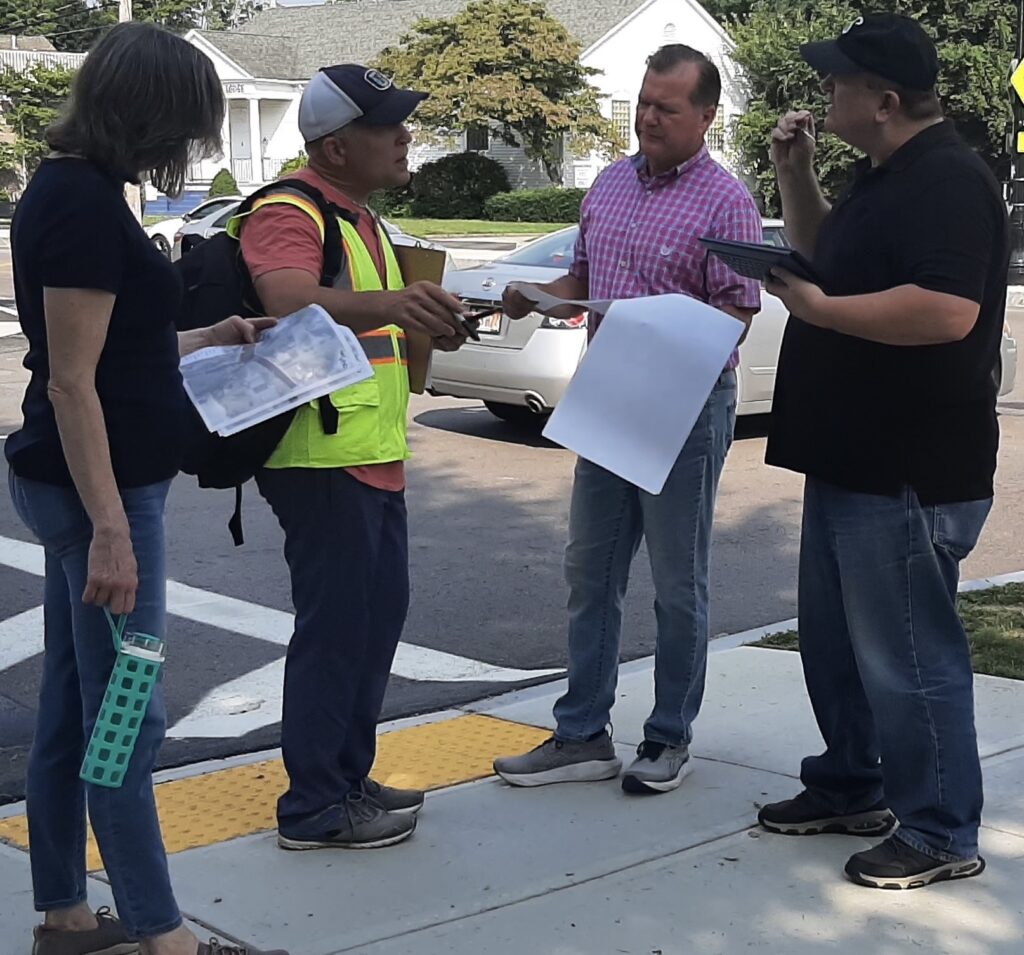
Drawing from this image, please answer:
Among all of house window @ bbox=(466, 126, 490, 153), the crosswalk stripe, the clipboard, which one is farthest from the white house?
the clipboard

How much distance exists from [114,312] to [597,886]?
1.86 metres

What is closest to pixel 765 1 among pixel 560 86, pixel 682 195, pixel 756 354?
pixel 560 86

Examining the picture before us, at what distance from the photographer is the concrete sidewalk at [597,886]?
3.58m

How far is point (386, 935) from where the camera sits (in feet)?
11.8

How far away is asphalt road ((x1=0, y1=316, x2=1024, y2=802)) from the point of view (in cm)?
581

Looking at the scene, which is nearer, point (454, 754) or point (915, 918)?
point (915, 918)

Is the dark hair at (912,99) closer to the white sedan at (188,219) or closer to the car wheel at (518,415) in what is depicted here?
the car wheel at (518,415)

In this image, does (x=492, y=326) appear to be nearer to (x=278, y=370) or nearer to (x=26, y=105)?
(x=278, y=370)

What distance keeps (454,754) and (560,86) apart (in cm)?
4543

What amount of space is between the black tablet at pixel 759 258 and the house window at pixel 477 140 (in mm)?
46668

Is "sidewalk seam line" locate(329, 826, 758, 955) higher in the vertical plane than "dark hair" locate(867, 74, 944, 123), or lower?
lower

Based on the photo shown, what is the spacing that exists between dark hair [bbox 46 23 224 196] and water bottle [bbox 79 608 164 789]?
91 centimetres

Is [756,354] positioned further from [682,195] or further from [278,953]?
[278,953]

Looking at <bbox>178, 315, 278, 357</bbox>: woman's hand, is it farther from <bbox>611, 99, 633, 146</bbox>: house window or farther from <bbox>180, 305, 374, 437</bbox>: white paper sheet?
<bbox>611, 99, 633, 146</bbox>: house window
